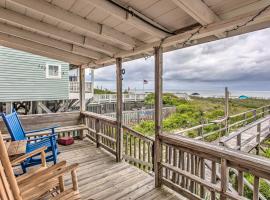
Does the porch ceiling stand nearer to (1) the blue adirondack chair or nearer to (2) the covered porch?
(2) the covered porch

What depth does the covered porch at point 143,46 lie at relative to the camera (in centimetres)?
176

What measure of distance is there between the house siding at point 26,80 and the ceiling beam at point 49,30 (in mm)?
6309

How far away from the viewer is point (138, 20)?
207 cm

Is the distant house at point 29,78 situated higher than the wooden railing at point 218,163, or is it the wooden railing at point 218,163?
the distant house at point 29,78

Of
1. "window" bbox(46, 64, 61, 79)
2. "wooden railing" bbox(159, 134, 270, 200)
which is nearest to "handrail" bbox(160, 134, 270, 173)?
"wooden railing" bbox(159, 134, 270, 200)

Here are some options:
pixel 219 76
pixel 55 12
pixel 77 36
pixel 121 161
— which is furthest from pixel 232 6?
pixel 219 76

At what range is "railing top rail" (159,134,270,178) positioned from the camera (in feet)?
5.33

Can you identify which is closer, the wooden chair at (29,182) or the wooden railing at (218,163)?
the wooden chair at (29,182)

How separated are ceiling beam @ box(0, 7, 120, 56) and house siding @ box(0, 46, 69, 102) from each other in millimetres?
6309

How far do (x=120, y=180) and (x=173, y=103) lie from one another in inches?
474

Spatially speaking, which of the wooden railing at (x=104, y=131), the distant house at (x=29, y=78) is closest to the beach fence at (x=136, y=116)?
the distant house at (x=29, y=78)

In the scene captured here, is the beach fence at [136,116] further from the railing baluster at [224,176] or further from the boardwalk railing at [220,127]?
the railing baluster at [224,176]

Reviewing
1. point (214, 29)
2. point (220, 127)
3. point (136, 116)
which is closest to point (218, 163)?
point (214, 29)

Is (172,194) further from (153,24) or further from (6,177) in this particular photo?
(153,24)
